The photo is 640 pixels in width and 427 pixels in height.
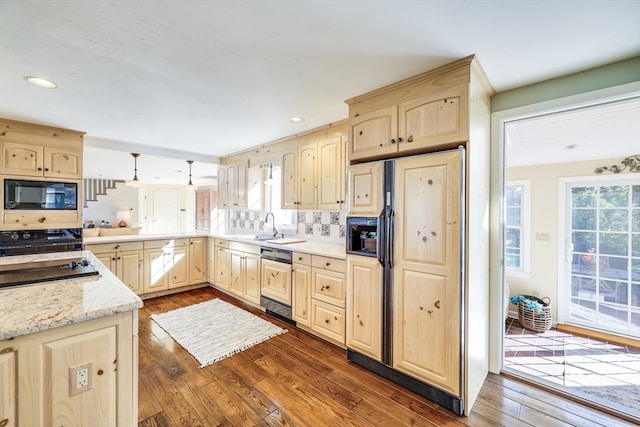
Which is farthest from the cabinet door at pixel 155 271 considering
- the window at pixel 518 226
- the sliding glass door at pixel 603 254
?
the sliding glass door at pixel 603 254

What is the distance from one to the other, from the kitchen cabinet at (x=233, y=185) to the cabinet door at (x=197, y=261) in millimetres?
793

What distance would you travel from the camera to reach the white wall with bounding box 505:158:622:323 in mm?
3734

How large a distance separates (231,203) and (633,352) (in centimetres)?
551

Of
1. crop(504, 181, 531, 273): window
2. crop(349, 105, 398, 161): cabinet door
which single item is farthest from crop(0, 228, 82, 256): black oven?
crop(504, 181, 531, 273): window

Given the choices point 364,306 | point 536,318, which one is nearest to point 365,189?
point 364,306

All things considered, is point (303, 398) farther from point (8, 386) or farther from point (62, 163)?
point (62, 163)

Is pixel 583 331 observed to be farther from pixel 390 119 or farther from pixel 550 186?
pixel 390 119

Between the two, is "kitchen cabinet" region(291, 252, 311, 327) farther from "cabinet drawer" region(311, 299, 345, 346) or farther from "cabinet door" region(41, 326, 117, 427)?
"cabinet door" region(41, 326, 117, 427)

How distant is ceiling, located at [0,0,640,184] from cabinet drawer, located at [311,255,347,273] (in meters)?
1.48

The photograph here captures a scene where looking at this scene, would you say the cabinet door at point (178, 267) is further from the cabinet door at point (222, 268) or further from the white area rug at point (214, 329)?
the white area rug at point (214, 329)

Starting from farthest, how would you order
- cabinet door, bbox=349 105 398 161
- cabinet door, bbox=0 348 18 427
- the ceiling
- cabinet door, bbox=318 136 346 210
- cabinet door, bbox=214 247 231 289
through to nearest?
Answer: cabinet door, bbox=214 247 231 289
cabinet door, bbox=318 136 346 210
cabinet door, bbox=349 105 398 161
the ceiling
cabinet door, bbox=0 348 18 427

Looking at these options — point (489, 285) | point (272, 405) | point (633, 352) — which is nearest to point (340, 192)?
point (489, 285)

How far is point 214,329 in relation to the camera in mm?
2969

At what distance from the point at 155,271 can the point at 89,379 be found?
3.25 metres
